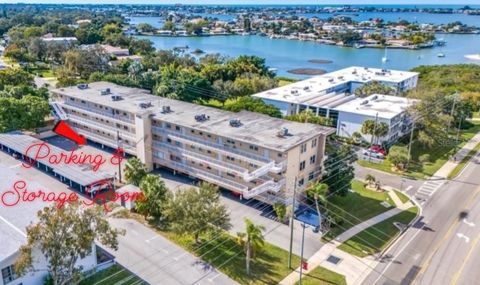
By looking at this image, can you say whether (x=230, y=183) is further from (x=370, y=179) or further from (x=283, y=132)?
(x=370, y=179)

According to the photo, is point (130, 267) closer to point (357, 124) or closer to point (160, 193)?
point (160, 193)

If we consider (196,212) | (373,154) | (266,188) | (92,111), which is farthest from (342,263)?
(92,111)

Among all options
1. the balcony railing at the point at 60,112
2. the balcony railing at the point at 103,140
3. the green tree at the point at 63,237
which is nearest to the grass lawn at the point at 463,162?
the balcony railing at the point at 103,140

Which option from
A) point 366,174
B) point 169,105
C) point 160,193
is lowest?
point 366,174

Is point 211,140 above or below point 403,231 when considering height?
above

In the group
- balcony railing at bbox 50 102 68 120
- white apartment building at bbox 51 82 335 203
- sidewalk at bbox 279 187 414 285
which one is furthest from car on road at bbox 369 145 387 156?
balcony railing at bbox 50 102 68 120

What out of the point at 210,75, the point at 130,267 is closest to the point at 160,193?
the point at 130,267
